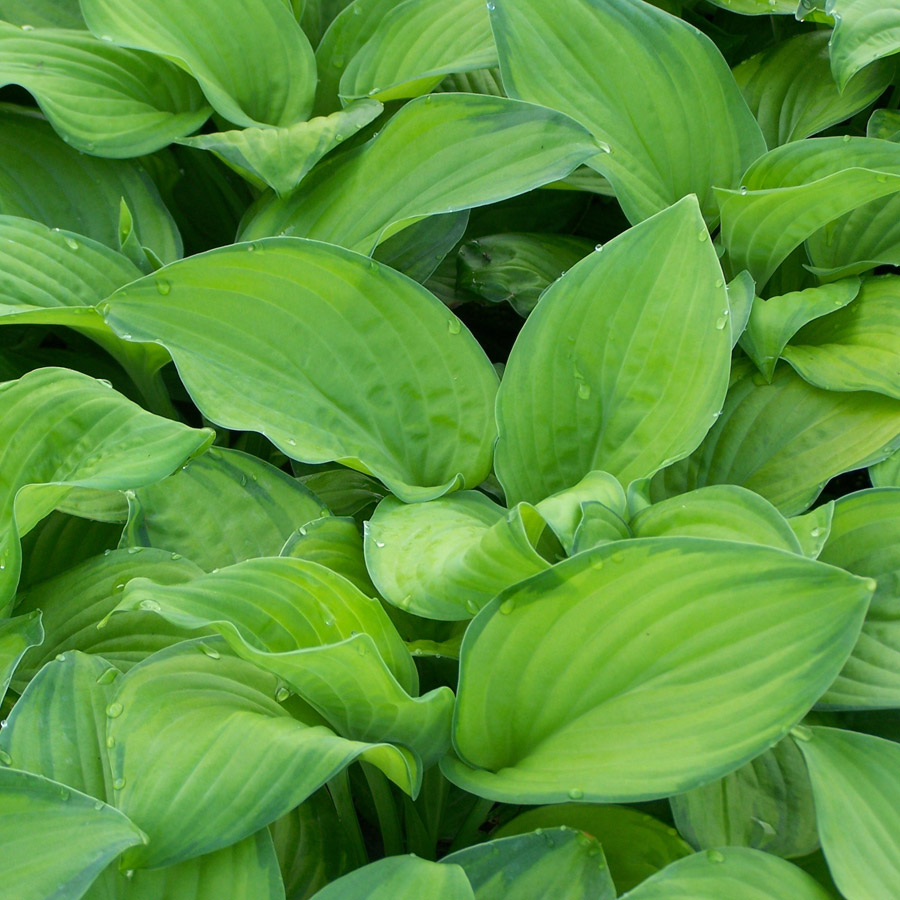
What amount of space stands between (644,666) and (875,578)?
269 mm

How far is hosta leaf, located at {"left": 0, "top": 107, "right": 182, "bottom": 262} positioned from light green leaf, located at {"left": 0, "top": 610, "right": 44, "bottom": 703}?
0.48 m

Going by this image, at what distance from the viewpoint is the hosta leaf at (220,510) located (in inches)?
33.0

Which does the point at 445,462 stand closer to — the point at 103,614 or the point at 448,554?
the point at 448,554

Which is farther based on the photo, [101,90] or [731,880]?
[101,90]

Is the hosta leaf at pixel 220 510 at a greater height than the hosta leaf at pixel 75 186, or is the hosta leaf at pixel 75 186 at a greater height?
the hosta leaf at pixel 75 186

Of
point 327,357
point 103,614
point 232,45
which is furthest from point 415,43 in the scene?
point 103,614

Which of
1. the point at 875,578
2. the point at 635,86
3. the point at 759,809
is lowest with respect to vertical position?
the point at 759,809

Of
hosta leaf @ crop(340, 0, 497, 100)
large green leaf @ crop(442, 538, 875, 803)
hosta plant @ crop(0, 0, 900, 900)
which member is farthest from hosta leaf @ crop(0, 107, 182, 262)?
large green leaf @ crop(442, 538, 875, 803)

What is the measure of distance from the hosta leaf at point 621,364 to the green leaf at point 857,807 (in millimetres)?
257

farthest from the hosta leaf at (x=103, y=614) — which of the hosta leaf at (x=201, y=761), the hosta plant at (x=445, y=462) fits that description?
the hosta leaf at (x=201, y=761)

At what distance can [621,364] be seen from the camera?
829mm

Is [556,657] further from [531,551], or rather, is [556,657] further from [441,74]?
[441,74]

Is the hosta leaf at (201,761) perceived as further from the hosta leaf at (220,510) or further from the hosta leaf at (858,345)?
the hosta leaf at (858,345)

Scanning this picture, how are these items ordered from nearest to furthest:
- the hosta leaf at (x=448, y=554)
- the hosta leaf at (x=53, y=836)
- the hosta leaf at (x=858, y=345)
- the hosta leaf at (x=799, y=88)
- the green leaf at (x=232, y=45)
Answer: the hosta leaf at (x=53, y=836)
the hosta leaf at (x=448, y=554)
the hosta leaf at (x=858, y=345)
the green leaf at (x=232, y=45)
the hosta leaf at (x=799, y=88)
